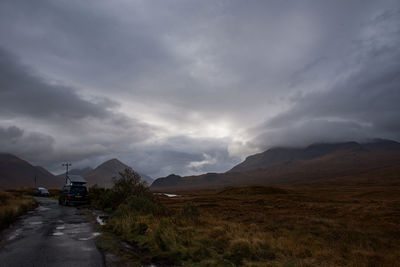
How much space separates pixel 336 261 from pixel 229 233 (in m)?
4.51

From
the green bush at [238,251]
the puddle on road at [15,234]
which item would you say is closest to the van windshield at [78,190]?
the puddle on road at [15,234]

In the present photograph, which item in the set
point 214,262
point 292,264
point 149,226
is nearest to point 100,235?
point 149,226

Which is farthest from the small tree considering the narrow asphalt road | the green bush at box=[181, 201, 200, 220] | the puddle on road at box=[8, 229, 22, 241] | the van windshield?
the puddle on road at box=[8, 229, 22, 241]

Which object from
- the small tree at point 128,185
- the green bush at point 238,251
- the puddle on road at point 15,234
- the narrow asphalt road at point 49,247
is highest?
the small tree at point 128,185

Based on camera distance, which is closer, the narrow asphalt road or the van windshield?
the narrow asphalt road

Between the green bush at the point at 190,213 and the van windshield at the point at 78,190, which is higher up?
the van windshield at the point at 78,190

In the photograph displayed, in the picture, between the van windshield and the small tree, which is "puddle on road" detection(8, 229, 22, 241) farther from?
the van windshield

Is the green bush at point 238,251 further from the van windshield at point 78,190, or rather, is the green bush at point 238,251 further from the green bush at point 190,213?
the van windshield at point 78,190

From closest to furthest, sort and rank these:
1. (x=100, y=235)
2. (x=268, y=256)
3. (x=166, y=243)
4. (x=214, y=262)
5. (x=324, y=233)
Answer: (x=214, y=262) → (x=268, y=256) → (x=166, y=243) → (x=100, y=235) → (x=324, y=233)

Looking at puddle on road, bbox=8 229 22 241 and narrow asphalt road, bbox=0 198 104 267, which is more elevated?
puddle on road, bbox=8 229 22 241

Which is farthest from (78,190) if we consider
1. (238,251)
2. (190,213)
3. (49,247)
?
(238,251)

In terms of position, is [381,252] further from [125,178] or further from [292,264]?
[125,178]

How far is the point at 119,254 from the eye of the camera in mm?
9836

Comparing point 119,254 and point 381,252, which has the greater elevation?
point 119,254
